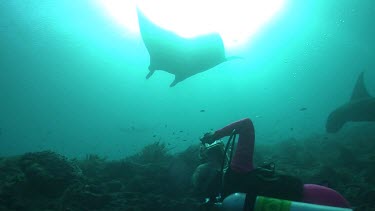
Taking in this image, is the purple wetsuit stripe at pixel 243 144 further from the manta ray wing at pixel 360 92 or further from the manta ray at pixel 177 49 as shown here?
the manta ray wing at pixel 360 92

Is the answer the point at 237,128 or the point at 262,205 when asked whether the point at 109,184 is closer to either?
the point at 237,128

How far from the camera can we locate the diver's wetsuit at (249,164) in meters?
3.50

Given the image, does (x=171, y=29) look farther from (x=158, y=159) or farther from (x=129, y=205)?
(x=129, y=205)

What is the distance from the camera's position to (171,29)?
13828 millimetres

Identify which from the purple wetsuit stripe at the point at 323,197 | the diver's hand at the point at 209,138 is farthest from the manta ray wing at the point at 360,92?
the diver's hand at the point at 209,138

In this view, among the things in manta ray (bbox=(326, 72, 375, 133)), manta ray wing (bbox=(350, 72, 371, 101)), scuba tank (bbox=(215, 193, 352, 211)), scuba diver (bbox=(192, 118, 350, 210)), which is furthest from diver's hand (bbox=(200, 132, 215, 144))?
manta ray wing (bbox=(350, 72, 371, 101))

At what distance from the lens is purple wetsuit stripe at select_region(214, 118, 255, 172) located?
3875 millimetres

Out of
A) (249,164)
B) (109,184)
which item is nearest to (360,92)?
(109,184)

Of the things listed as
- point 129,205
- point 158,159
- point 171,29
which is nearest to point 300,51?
point 171,29

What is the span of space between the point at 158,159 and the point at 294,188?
8611 millimetres

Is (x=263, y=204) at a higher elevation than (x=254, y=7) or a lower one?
lower

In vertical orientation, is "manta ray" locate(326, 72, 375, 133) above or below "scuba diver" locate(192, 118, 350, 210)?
above

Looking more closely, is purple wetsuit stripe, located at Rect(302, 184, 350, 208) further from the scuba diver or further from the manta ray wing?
the manta ray wing

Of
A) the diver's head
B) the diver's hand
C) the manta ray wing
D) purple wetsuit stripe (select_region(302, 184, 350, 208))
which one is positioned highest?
the manta ray wing
